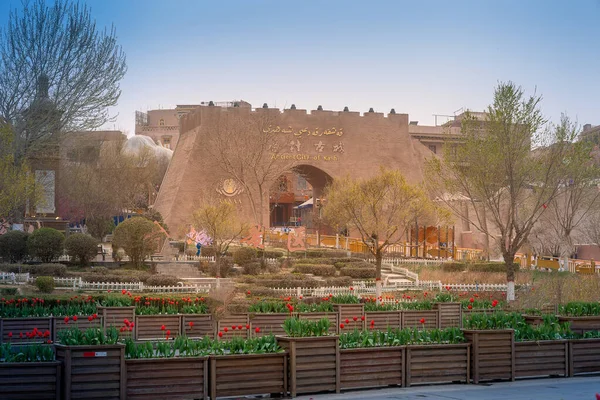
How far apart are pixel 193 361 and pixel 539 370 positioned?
5542 millimetres

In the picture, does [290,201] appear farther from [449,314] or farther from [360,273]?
[449,314]

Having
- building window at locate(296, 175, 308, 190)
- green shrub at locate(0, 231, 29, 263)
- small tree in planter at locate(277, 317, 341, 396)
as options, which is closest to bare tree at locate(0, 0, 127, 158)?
green shrub at locate(0, 231, 29, 263)

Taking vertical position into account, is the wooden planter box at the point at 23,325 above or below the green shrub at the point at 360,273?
below

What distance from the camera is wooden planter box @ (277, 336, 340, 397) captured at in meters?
10.6

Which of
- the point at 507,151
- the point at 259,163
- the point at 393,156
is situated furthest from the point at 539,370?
the point at 393,156

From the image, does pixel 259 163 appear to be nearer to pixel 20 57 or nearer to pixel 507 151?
pixel 20 57

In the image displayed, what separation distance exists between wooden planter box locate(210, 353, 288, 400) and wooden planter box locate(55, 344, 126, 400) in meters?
1.19

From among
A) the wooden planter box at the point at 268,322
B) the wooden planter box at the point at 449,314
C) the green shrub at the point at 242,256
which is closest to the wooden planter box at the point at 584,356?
the wooden planter box at the point at 449,314

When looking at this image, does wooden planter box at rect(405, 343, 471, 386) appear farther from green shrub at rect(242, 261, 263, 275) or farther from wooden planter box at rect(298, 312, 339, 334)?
green shrub at rect(242, 261, 263, 275)

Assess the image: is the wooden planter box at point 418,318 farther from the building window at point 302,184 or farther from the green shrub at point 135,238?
the building window at point 302,184

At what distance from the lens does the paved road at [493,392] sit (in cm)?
1048

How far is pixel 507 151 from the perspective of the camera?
81.4 ft

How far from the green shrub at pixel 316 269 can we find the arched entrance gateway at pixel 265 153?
41.1 feet

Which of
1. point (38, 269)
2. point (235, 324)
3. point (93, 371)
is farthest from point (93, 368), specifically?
point (38, 269)
